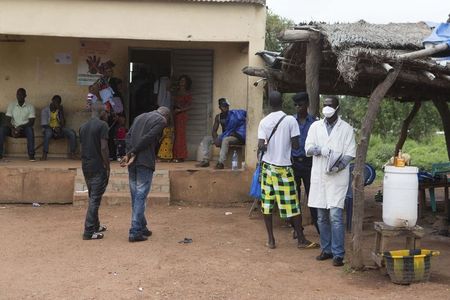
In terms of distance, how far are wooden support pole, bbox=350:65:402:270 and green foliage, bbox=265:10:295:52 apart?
1395cm

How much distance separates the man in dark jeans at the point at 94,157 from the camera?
713 centimetres

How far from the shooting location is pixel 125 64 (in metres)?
11.9

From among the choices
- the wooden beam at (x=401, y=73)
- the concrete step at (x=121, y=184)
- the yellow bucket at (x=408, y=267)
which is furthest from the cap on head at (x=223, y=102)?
the yellow bucket at (x=408, y=267)

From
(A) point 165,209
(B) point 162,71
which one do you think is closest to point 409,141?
(B) point 162,71

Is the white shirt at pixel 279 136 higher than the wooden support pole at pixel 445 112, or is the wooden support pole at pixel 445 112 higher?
the wooden support pole at pixel 445 112

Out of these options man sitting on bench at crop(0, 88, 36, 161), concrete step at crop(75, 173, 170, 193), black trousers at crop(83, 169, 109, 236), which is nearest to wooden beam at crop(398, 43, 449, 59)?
black trousers at crop(83, 169, 109, 236)

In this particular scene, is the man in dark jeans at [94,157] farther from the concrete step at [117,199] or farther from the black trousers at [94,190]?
the concrete step at [117,199]

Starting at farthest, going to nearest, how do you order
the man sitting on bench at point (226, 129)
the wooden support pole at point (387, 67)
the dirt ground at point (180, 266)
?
1. the man sitting on bench at point (226, 129)
2. the wooden support pole at point (387, 67)
3. the dirt ground at point (180, 266)

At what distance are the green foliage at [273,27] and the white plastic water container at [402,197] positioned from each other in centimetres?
1430

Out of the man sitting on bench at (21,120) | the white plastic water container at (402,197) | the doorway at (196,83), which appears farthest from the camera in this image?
the doorway at (196,83)

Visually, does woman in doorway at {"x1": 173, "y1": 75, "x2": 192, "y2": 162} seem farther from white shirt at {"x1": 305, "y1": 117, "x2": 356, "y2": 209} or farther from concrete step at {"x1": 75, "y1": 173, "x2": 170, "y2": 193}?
white shirt at {"x1": 305, "y1": 117, "x2": 356, "y2": 209}

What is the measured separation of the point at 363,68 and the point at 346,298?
2.35 meters

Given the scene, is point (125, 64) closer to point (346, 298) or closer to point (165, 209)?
point (165, 209)

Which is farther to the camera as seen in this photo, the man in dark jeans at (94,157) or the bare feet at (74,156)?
the bare feet at (74,156)
